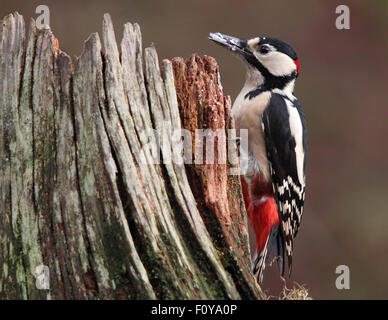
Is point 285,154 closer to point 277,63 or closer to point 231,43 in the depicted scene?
point 277,63

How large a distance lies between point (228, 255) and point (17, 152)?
97 cm

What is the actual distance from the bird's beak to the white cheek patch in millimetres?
86

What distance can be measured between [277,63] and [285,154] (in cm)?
61

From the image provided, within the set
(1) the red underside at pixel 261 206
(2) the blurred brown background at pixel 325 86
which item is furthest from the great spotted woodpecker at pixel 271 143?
(2) the blurred brown background at pixel 325 86

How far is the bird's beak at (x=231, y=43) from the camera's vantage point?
13.6ft

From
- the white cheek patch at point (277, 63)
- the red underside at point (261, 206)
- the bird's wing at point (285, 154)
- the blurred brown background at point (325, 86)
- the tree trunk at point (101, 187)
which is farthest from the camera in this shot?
the blurred brown background at point (325, 86)

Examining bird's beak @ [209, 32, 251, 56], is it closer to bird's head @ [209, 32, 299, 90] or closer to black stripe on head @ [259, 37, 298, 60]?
bird's head @ [209, 32, 299, 90]

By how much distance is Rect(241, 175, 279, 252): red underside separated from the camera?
4.16m

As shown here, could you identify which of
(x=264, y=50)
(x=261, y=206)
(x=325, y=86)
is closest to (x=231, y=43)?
(x=264, y=50)

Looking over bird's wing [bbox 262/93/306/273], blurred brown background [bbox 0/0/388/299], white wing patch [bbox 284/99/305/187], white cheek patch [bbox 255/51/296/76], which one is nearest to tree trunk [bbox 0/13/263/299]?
bird's wing [bbox 262/93/306/273]

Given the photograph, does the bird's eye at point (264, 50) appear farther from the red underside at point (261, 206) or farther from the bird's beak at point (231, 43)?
the red underside at point (261, 206)

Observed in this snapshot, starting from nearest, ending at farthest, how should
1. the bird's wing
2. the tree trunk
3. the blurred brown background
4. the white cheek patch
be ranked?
1. the tree trunk
2. the bird's wing
3. the white cheek patch
4. the blurred brown background

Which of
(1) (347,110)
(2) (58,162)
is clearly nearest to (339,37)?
(1) (347,110)
